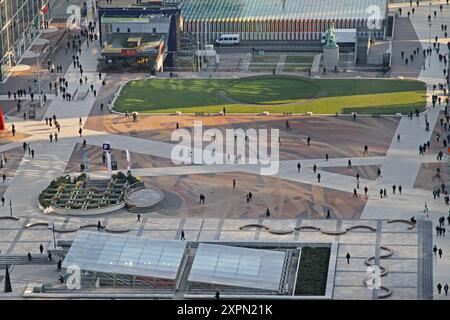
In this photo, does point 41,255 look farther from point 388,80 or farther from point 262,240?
point 388,80

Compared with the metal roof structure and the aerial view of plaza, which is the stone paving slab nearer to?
the aerial view of plaza

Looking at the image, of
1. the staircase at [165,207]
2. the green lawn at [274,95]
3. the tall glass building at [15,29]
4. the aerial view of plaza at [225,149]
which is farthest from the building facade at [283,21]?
the staircase at [165,207]

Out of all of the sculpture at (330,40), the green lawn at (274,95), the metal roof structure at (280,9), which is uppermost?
the metal roof structure at (280,9)

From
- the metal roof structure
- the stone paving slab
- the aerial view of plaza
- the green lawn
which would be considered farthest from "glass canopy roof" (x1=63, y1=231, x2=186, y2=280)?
the metal roof structure

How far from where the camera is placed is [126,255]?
83250mm

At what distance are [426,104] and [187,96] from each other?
36233 mm

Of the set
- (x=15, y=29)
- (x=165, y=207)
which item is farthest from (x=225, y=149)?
(x=15, y=29)

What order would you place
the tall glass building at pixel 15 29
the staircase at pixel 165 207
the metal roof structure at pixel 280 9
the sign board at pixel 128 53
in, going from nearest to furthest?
the staircase at pixel 165 207 → the tall glass building at pixel 15 29 → the sign board at pixel 128 53 → the metal roof structure at pixel 280 9

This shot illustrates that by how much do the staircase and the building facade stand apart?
7310 cm

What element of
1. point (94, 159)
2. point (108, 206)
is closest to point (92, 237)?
point (108, 206)

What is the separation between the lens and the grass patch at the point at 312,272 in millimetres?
79000

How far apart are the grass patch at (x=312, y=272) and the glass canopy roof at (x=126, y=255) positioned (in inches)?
425

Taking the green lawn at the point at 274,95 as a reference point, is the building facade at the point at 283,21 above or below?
above

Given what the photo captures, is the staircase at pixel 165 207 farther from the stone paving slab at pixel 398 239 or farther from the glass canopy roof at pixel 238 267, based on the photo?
the stone paving slab at pixel 398 239
